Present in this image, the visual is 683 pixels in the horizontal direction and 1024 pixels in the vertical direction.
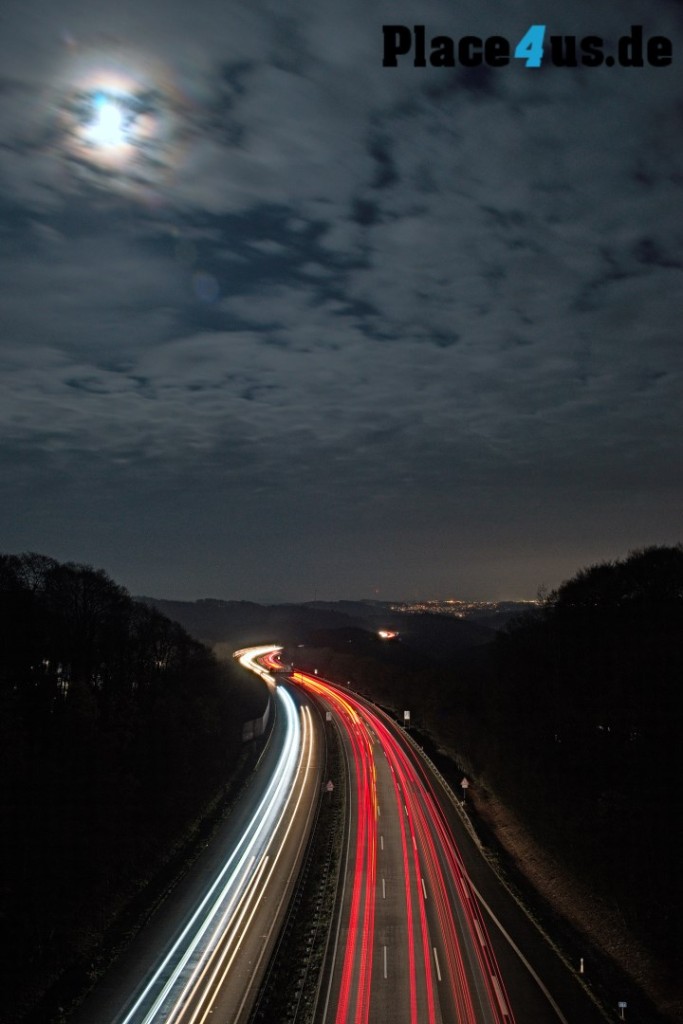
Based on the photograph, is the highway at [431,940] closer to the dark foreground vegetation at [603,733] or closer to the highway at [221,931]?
the highway at [221,931]

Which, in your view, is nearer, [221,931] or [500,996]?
[500,996]

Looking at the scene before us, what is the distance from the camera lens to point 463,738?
71.9 metres

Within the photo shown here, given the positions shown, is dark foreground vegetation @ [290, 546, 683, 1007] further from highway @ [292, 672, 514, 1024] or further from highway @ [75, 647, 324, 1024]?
highway @ [75, 647, 324, 1024]

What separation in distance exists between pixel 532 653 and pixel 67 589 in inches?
1623

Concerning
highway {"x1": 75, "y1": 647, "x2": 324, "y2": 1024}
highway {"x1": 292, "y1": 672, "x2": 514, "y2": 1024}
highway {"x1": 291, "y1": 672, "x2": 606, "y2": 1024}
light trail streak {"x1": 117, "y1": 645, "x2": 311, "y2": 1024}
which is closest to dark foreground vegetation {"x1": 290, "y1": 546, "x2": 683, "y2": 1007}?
highway {"x1": 291, "y1": 672, "x2": 606, "y2": 1024}

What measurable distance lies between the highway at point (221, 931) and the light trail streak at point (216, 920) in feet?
0.14

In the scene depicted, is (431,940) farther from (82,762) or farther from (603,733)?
(603,733)

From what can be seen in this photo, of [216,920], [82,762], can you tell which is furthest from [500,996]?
[82,762]

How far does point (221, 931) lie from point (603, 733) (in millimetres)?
26391

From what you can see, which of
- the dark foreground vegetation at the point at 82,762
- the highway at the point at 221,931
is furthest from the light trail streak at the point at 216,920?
the dark foreground vegetation at the point at 82,762

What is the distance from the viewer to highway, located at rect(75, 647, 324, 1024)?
25891mm

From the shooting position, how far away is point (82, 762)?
38094 millimetres

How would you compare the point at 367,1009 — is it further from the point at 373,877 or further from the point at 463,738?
the point at 463,738

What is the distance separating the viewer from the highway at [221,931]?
2589cm
